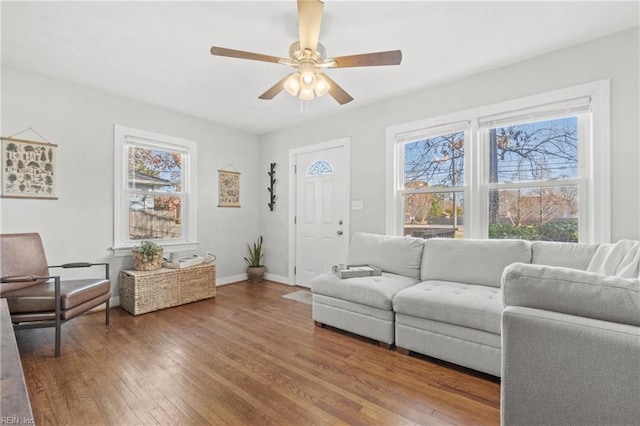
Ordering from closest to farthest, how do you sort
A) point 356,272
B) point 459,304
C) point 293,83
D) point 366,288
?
point 459,304 < point 293,83 < point 366,288 < point 356,272

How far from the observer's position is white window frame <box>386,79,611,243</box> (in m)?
2.36

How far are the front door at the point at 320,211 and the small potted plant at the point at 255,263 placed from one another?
0.65 m

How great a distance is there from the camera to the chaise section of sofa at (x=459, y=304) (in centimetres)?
198

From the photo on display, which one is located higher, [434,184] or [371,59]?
[371,59]

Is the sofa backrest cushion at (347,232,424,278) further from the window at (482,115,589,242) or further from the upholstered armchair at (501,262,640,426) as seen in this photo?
the upholstered armchair at (501,262,640,426)

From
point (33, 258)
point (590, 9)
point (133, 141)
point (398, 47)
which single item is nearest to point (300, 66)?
point (398, 47)

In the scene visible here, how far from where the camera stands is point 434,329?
2.21m

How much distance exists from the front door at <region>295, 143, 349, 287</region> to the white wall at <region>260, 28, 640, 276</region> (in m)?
0.19

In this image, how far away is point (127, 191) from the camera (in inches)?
143

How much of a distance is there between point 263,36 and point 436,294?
7.90 ft

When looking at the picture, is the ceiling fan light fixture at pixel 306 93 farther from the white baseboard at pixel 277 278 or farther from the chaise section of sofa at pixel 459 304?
the white baseboard at pixel 277 278

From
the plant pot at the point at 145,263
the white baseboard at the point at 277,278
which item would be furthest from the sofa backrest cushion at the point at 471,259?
the plant pot at the point at 145,263

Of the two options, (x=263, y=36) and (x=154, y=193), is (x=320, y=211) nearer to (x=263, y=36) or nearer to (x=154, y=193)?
(x=154, y=193)

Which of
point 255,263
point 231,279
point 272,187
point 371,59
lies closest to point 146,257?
point 231,279
